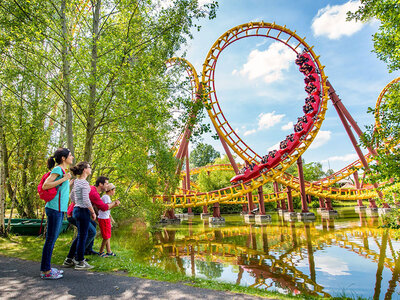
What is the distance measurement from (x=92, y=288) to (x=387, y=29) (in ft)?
→ 27.7

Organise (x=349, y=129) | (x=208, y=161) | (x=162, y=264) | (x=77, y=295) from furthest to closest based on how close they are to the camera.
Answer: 1. (x=208, y=161)
2. (x=349, y=129)
3. (x=162, y=264)
4. (x=77, y=295)

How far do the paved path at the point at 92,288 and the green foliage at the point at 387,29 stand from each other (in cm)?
651

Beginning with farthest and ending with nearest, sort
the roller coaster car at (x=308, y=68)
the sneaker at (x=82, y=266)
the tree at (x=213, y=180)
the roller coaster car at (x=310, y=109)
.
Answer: the tree at (x=213, y=180) → the roller coaster car at (x=308, y=68) → the roller coaster car at (x=310, y=109) → the sneaker at (x=82, y=266)

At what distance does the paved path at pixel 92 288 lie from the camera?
2.98m

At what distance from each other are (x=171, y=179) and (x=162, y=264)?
13.9ft

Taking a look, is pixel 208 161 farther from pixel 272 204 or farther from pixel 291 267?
pixel 291 267

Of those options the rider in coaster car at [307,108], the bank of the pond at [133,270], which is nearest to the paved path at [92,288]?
the bank of the pond at [133,270]

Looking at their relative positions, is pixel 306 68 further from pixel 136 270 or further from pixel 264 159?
pixel 136 270

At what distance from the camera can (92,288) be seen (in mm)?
3264

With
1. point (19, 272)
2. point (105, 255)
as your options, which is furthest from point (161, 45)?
point (19, 272)

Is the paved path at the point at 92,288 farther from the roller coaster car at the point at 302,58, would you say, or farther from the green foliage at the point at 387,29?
the roller coaster car at the point at 302,58

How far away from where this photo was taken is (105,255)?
17.8ft

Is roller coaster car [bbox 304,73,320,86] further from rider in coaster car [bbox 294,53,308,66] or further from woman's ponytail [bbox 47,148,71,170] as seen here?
woman's ponytail [bbox 47,148,71,170]

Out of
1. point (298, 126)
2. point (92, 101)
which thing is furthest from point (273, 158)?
point (92, 101)
